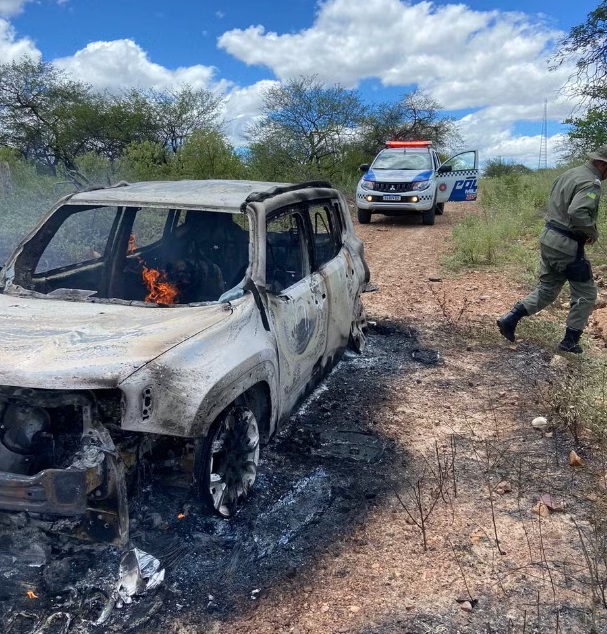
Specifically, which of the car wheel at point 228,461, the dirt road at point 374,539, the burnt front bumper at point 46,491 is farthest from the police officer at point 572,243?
the burnt front bumper at point 46,491

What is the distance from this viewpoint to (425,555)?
3004mm

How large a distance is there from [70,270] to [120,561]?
2185 mm

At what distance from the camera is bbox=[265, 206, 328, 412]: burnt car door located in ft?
12.1

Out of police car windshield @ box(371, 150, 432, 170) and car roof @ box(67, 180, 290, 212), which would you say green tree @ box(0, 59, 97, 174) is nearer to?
police car windshield @ box(371, 150, 432, 170)

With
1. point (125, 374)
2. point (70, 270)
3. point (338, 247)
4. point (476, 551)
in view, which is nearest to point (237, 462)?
point (125, 374)

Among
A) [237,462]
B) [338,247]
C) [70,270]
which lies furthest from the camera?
[338,247]

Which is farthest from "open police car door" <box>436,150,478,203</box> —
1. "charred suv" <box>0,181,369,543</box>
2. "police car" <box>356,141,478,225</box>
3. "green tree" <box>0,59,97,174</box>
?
"green tree" <box>0,59,97,174</box>

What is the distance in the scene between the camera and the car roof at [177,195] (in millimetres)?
3955

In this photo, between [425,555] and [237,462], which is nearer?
[425,555]

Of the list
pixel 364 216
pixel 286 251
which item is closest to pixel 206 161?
pixel 364 216

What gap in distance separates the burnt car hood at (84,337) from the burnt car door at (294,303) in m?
0.49

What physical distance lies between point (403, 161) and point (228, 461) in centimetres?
1286

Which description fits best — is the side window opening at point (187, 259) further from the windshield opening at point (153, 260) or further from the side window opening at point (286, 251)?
the side window opening at point (286, 251)

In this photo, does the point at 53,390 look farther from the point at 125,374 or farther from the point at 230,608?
the point at 230,608
